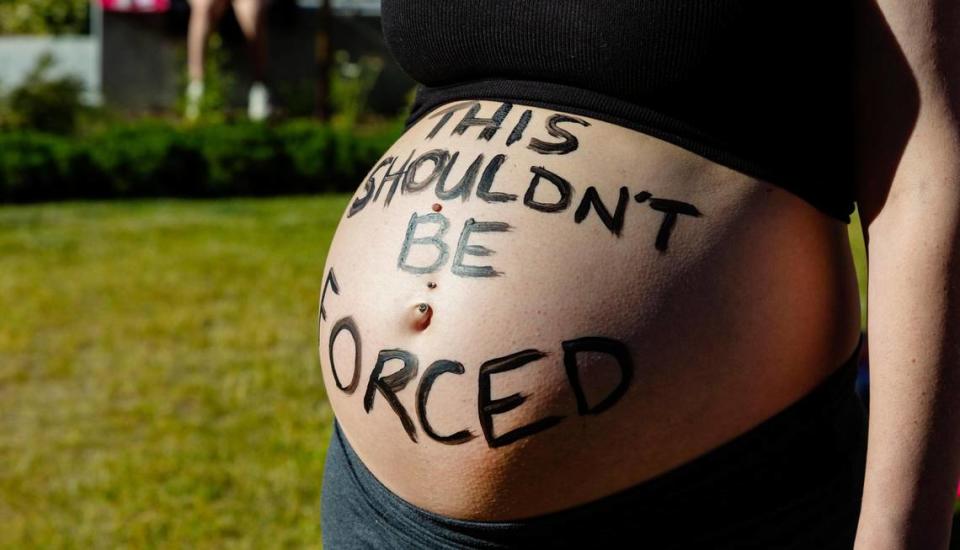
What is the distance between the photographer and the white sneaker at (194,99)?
1009 centimetres

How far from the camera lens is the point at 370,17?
13.4m

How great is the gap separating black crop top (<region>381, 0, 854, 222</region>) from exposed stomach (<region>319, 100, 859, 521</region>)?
3 cm

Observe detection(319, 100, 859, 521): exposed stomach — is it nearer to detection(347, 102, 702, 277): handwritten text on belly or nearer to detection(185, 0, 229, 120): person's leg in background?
detection(347, 102, 702, 277): handwritten text on belly

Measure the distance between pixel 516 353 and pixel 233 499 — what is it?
2.32 meters

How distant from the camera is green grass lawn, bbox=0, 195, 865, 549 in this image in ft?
10.3

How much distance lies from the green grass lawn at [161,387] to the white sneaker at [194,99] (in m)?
3.72

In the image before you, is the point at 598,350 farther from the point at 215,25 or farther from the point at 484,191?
the point at 215,25

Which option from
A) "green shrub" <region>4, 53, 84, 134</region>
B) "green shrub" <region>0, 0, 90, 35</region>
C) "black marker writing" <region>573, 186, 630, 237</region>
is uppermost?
"black marker writing" <region>573, 186, 630, 237</region>

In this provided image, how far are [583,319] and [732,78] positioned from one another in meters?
0.31

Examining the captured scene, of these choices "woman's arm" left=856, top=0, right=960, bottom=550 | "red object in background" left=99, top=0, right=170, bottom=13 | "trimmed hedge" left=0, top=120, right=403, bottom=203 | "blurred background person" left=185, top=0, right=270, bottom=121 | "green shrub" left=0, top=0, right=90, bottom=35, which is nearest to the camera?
"woman's arm" left=856, top=0, right=960, bottom=550

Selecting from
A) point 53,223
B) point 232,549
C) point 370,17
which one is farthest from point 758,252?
point 370,17

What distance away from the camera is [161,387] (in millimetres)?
4090

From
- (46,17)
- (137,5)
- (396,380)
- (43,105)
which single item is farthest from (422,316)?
(46,17)

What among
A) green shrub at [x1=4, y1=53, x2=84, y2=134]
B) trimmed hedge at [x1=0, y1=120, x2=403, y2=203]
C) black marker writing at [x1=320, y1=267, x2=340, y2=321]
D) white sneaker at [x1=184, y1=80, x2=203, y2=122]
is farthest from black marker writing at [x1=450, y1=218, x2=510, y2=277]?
green shrub at [x1=4, y1=53, x2=84, y2=134]
